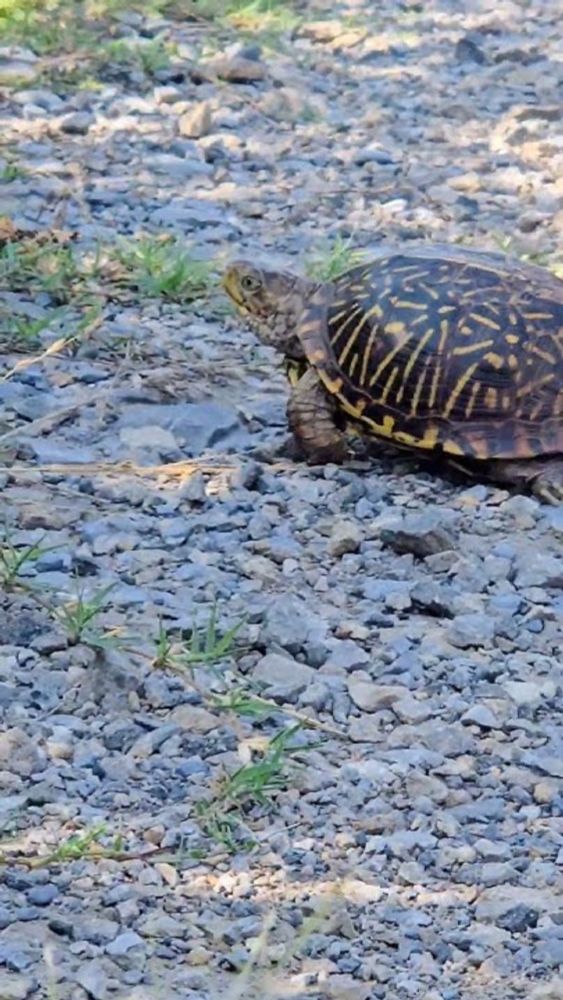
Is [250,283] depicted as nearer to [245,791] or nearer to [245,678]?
[245,678]

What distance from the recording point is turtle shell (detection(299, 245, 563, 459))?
14.3 ft

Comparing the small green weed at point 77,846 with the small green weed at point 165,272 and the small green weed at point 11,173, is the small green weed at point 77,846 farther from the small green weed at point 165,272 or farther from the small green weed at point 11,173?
the small green weed at point 11,173

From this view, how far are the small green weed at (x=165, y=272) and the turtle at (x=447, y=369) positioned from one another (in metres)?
0.94

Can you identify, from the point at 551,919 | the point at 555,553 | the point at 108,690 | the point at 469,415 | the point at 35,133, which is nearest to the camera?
the point at 551,919

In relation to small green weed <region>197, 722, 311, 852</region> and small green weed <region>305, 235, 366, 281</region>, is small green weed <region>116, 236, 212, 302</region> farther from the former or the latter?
small green weed <region>197, 722, 311, 852</region>

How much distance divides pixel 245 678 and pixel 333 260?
2538mm

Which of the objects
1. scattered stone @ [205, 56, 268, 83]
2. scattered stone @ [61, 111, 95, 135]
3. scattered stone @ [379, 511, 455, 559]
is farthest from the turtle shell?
scattered stone @ [205, 56, 268, 83]

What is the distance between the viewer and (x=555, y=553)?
160 inches

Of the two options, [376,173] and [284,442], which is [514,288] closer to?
[284,442]

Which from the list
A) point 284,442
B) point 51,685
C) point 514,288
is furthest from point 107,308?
point 51,685

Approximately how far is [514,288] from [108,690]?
169 cm

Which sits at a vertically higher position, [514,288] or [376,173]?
[514,288]

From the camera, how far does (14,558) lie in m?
3.59

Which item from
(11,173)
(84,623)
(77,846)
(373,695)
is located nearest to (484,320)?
(373,695)
